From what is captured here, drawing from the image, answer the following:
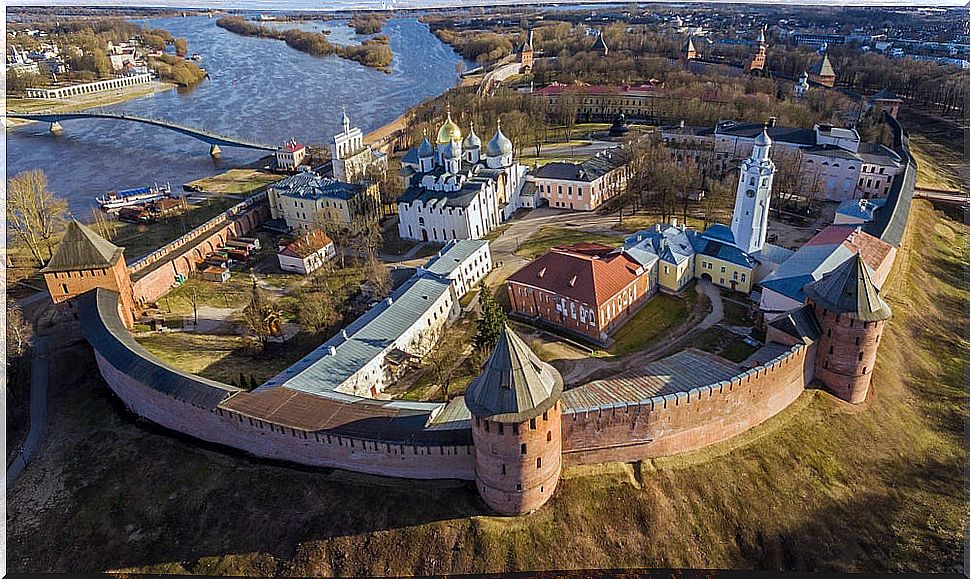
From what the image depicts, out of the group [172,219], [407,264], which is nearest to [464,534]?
[407,264]

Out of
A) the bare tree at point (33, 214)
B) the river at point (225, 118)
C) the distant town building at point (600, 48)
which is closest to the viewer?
the bare tree at point (33, 214)

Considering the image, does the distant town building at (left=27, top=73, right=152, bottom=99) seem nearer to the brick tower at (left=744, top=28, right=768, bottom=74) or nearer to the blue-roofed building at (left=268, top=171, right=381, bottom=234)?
the blue-roofed building at (left=268, top=171, right=381, bottom=234)

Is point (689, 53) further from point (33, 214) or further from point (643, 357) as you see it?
point (33, 214)

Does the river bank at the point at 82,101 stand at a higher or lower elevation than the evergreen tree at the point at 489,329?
higher

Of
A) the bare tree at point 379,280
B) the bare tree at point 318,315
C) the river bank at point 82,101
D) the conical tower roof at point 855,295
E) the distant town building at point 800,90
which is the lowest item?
the bare tree at point 318,315

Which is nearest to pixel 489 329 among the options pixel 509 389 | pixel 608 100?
pixel 509 389

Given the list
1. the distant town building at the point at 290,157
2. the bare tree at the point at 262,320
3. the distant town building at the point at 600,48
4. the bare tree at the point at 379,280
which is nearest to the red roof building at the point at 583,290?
the bare tree at the point at 379,280

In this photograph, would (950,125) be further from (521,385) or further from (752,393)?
(521,385)

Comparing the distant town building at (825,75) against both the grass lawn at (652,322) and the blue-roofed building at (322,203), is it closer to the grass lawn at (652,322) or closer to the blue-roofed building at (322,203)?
the grass lawn at (652,322)
